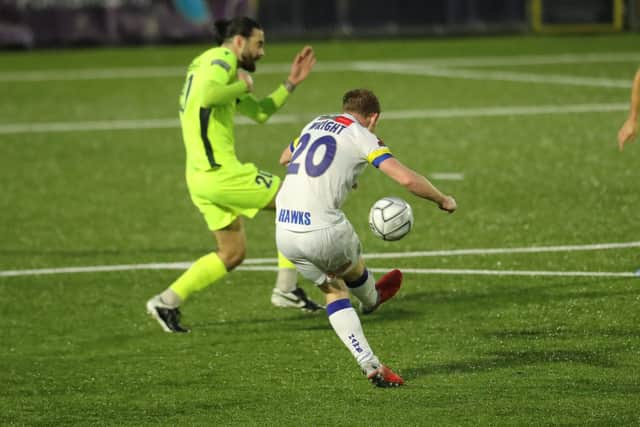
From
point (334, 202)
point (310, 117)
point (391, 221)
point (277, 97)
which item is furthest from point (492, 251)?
point (310, 117)

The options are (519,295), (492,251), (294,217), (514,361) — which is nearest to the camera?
(294,217)

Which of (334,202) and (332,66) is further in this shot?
(332,66)

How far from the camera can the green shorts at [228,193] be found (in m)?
9.93

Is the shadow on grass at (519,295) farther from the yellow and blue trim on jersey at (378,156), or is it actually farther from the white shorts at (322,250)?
the yellow and blue trim on jersey at (378,156)

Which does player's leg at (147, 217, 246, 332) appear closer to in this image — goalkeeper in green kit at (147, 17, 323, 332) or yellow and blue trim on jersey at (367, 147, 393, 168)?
goalkeeper in green kit at (147, 17, 323, 332)

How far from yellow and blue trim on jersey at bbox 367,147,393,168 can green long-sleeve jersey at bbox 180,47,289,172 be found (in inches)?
84.3

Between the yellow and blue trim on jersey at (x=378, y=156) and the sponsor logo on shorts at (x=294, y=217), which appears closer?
the yellow and blue trim on jersey at (x=378, y=156)

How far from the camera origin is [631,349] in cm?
873

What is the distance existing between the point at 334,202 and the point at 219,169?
1.99 m

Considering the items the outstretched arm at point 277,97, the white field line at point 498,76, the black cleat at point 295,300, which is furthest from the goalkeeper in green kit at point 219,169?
the white field line at point 498,76

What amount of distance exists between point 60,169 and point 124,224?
4173 mm

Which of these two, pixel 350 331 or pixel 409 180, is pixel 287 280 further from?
pixel 409 180

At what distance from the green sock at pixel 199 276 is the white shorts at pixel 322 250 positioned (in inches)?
67.6

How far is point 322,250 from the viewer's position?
816cm
